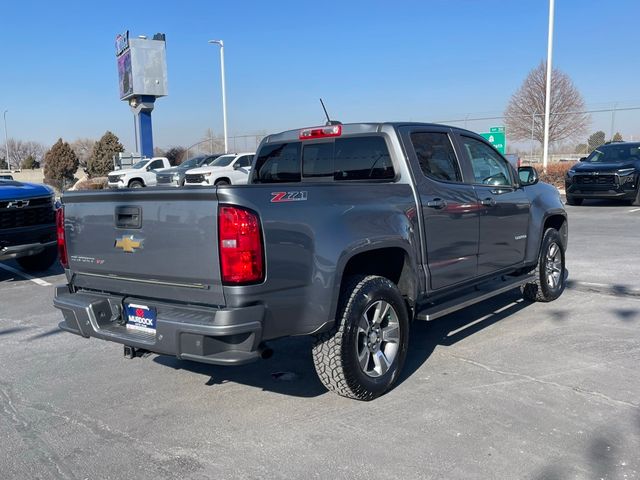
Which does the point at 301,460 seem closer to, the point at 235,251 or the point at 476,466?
the point at 476,466

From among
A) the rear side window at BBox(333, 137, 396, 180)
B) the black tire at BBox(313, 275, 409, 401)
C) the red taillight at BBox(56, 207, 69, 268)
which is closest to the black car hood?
the rear side window at BBox(333, 137, 396, 180)

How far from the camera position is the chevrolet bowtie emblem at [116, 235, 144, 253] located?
368 centimetres

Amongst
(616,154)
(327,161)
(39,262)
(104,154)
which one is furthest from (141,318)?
(104,154)

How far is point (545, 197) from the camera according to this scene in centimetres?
642

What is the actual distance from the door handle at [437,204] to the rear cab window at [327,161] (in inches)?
14.0

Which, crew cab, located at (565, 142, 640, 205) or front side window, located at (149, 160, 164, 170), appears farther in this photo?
front side window, located at (149, 160, 164, 170)

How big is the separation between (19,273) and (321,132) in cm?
678

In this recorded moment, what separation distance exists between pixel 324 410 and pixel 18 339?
11.5ft

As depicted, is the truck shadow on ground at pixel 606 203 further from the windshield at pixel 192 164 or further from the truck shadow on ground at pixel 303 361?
the windshield at pixel 192 164

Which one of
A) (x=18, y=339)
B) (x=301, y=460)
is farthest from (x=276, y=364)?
(x=18, y=339)

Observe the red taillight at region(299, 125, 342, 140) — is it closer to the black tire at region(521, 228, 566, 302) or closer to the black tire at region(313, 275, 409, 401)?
the black tire at region(313, 275, 409, 401)

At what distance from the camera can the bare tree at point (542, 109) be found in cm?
3609

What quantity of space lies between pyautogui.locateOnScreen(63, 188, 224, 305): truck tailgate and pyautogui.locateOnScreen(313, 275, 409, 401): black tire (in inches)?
35.1

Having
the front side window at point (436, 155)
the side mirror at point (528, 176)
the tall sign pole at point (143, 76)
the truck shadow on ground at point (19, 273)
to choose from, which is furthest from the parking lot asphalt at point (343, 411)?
the tall sign pole at point (143, 76)
